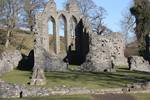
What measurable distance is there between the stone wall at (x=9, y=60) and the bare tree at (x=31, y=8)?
17679mm

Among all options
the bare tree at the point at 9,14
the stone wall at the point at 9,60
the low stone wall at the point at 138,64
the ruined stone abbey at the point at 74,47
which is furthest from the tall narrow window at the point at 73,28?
the low stone wall at the point at 138,64

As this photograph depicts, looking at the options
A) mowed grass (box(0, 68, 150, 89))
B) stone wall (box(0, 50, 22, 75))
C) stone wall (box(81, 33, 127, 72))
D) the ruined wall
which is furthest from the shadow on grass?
the ruined wall

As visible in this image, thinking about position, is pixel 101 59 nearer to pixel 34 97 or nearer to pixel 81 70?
pixel 81 70

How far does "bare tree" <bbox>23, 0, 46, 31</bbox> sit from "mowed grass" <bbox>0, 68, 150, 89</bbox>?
25503 millimetres

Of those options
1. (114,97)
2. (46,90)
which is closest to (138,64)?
(114,97)

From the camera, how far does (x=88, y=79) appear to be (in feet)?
121

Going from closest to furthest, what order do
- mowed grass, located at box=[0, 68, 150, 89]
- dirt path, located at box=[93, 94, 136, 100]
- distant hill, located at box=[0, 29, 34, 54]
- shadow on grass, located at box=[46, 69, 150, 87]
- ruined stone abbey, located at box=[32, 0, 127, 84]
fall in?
dirt path, located at box=[93, 94, 136, 100], mowed grass, located at box=[0, 68, 150, 89], shadow on grass, located at box=[46, 69, 150, 87], ruined stone abbey, located at box=[32, 0, 127, 84], distant hill, located at box=[0, 29, 34, 54]

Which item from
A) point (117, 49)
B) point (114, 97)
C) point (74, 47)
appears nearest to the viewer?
point (114, 97)

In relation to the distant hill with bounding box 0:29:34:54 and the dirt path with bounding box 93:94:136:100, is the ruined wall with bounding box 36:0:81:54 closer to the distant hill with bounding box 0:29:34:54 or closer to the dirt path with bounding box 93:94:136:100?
the distant hill with bounding box 0:29:34:54

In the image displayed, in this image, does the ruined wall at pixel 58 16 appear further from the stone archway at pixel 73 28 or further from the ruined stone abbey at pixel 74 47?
the stone archway at pixel 73 28

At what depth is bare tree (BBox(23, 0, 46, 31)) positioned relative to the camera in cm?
6538

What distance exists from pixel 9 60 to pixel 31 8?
24.4 meters

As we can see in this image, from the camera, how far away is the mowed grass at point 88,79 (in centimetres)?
3413

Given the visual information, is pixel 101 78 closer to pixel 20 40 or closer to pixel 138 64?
pixel 138 64
